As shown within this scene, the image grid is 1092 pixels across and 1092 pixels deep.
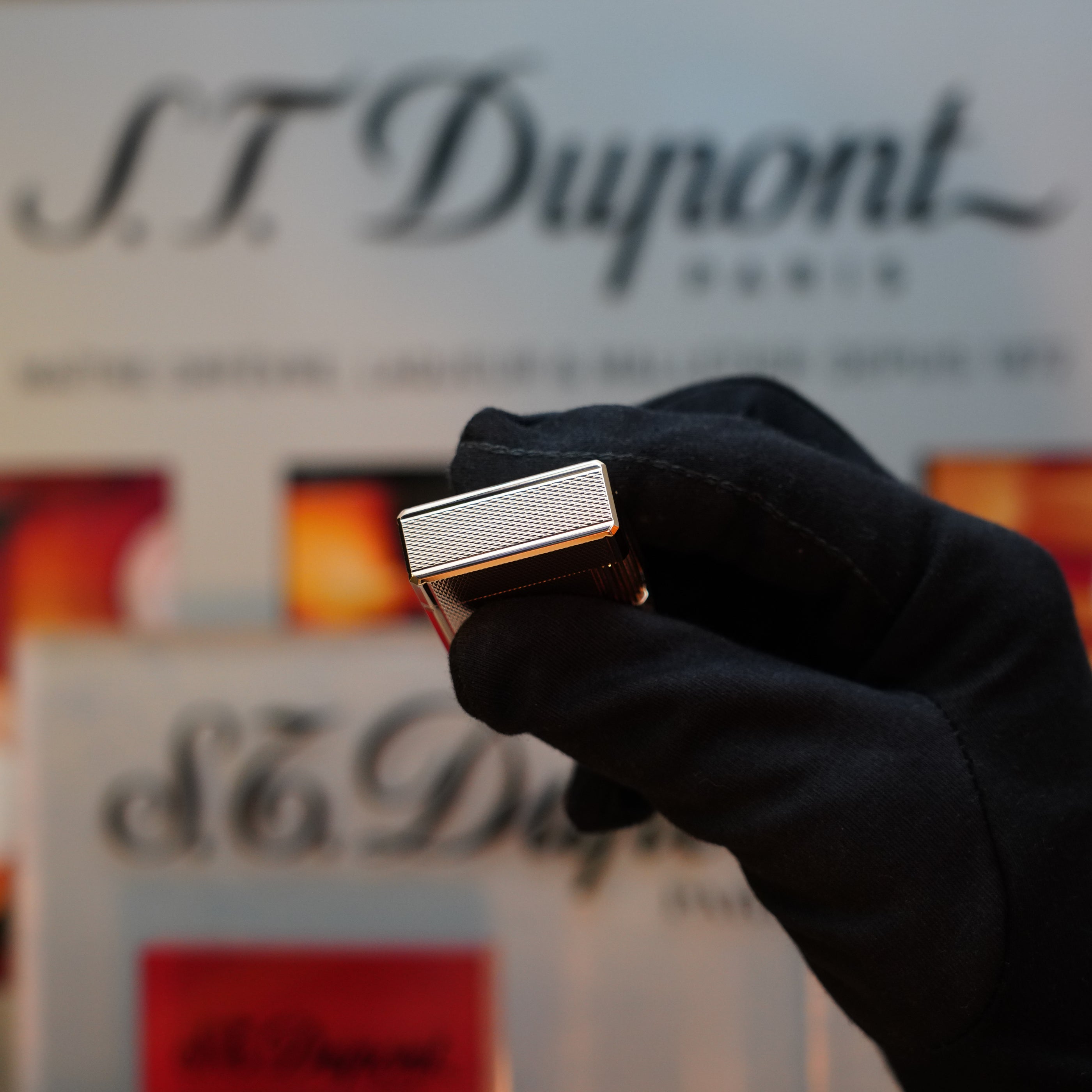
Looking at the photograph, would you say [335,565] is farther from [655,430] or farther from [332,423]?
[655,430]

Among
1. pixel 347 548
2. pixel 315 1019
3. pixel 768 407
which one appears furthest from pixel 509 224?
pixel 315 1019

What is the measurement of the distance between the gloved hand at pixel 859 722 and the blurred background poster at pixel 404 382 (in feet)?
1.23

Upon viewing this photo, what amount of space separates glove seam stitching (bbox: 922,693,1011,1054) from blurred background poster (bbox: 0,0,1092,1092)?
0.38m

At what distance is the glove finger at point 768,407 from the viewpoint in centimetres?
32

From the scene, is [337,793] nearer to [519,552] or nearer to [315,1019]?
[315,1019]

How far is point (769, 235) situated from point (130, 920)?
690 millimetres

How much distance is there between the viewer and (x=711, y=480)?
261mm

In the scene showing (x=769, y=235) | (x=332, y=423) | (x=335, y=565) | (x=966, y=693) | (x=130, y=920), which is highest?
(x=769, y=235)

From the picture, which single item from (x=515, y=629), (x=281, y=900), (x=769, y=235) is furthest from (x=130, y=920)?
(x=769, y=235)

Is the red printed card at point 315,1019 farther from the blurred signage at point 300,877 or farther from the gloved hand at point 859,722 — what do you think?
the gloved hand at point 859,722

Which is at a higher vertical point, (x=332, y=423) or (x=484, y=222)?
(x=484, y=222)

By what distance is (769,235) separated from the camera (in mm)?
653

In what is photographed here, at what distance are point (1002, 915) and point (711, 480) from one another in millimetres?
152

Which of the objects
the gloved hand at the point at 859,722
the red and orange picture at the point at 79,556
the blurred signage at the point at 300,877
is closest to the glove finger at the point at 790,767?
the gloved hand at the point at 859,722
